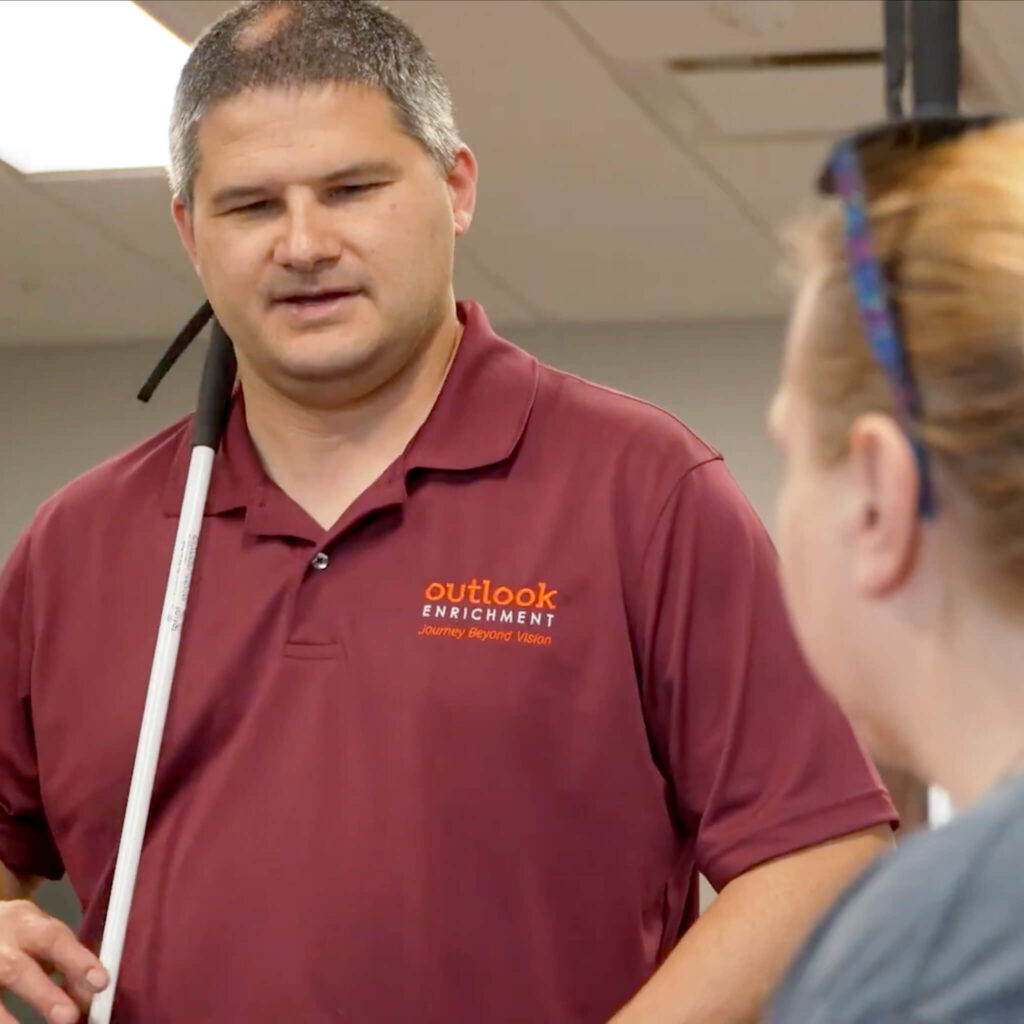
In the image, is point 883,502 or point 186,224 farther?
point 186,224

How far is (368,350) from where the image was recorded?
138cm

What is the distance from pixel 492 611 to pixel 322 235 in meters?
0.32

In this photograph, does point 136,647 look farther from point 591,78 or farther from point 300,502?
point 591,78

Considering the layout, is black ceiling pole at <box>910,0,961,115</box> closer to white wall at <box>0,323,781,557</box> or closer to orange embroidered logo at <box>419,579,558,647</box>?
orange embroidered logo at <box>419,579,558,647</box>

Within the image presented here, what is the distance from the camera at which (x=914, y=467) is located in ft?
2.23

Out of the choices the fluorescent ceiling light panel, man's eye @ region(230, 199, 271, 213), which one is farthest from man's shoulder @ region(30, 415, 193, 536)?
the fluorescent ceiling light panel

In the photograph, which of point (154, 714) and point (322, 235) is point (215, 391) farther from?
point (154, 714)

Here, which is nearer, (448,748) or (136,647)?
(448,748)

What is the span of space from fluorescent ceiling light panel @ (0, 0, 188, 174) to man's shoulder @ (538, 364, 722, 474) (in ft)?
7.32

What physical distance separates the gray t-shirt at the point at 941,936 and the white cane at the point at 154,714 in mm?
818

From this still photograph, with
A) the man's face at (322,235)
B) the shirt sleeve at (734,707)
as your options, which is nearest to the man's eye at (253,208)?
the man's face at (322,235)

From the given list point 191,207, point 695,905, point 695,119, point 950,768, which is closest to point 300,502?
point 191,207

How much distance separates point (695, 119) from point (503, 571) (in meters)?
2.10

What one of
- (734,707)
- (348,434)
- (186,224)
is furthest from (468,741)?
(186,224)
